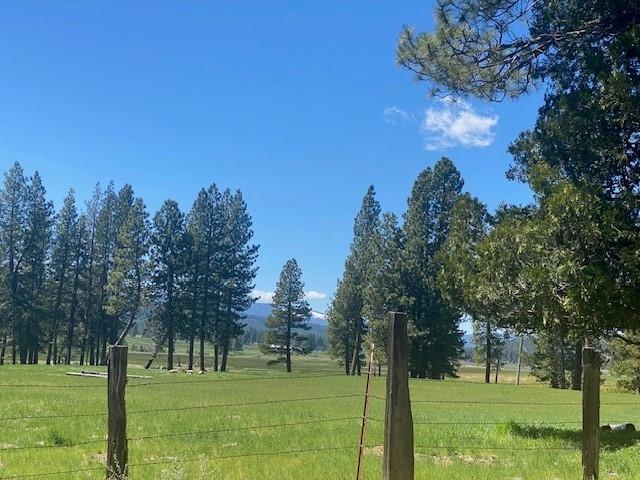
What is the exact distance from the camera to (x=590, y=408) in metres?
5.88

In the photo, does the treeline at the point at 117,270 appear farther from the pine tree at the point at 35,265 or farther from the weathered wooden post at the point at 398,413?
the weathered wooden post at the point at 398,413

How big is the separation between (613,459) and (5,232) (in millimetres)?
54472

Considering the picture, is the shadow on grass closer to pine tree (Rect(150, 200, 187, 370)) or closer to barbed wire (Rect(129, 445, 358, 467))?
barbed wire (Rect(129, 445, 358, 467))

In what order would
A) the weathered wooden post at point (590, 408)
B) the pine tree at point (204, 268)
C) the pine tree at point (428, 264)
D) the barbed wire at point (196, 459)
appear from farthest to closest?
the pine tree at point (204, 268)
the pine tree at point (428, 264)
the barbed wire at point (196, 459)
the weathered wooden post at point (590, 408)

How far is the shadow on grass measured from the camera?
11.5 metres

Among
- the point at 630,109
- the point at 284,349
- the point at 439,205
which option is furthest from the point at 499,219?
the point at 284,349

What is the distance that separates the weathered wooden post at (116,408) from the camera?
17.3ft

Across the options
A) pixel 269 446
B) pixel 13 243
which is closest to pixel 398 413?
pixel 269 446

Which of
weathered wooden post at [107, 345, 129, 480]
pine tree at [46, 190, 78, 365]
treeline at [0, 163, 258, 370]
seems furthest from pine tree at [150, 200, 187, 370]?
weathered wooden post at [107, 345, 129, 480]

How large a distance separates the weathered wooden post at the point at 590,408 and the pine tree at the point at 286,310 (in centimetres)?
5987

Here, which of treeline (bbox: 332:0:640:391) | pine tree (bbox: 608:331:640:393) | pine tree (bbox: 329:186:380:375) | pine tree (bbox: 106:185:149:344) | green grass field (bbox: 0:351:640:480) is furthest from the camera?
pine tree (bbox: 329:186:380:375)

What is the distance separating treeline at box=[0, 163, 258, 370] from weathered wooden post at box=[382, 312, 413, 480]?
5021 cm

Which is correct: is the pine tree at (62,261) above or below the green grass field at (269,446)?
above

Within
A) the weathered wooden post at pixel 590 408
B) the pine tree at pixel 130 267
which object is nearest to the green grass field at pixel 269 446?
the weathered wooden post at pixel 590 408
